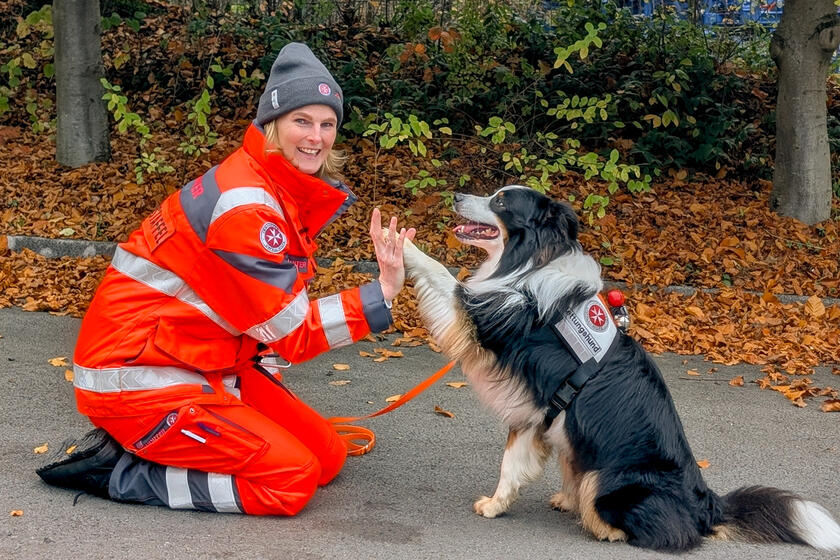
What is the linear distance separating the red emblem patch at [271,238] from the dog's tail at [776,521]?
214 centimetres

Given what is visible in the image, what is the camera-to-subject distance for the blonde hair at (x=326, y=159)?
3744mm

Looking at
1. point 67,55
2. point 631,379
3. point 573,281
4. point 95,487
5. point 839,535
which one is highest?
point 67,55

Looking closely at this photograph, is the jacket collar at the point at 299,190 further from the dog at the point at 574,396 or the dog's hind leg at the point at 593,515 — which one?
the dog's hind leg at the point at 593,515

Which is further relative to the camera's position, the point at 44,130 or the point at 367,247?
the point at 44,130

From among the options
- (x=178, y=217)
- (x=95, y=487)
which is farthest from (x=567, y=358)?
(x=95, y=487)

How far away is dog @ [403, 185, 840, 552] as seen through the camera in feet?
11.7

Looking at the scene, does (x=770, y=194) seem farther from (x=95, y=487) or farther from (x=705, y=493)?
(x=95, y=487)

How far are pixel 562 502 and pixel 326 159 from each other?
6.18ft

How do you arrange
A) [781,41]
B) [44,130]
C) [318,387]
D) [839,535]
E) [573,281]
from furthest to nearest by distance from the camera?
1. [44,130]
2. [781,41]
3. [318,387]
4. [573,281]
5. [839,535]

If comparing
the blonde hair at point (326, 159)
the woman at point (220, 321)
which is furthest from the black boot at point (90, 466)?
the blonde hair at point (326, 159)

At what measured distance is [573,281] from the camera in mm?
3789

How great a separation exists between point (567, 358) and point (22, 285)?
522 cm

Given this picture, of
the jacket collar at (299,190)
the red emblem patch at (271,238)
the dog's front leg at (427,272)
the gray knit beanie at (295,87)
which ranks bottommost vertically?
the dog's front leg at (427,272)

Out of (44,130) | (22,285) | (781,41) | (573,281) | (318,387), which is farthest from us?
(44,130)
